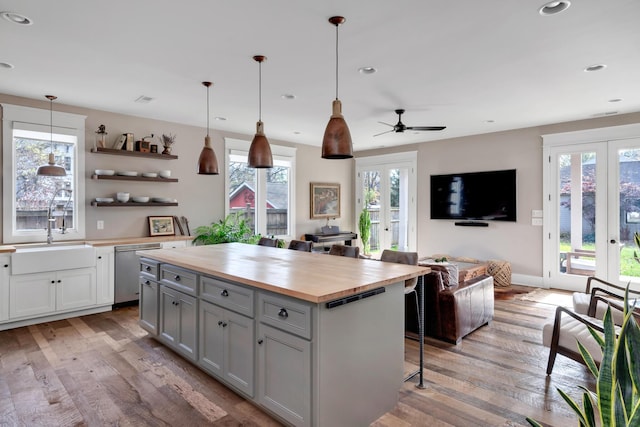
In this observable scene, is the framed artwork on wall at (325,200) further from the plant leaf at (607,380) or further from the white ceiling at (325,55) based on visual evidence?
the plant leaf at (607,380)

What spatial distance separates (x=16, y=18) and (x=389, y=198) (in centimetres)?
659

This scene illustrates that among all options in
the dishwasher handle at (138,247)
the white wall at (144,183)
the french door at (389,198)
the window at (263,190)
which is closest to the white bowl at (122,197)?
the white wall at (144,183)

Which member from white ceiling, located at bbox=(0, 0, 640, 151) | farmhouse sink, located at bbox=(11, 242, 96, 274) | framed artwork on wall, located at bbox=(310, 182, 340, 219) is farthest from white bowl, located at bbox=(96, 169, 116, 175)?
framed artwork on wall, located at bbox=(310, 182, 340, 219)

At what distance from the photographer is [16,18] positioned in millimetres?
2541

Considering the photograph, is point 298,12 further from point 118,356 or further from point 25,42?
point 118,356

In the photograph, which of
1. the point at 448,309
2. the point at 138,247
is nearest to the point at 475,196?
the point at 448,309

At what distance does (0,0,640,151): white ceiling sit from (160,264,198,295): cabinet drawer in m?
1.86

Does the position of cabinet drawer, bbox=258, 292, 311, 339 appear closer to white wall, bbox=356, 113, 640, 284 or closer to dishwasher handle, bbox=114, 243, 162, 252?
dishwasher handle, bbox=114, 243, 162, 252

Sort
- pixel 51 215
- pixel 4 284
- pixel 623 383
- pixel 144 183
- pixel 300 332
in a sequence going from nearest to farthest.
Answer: pixel 623 383 → pixel 300 332 → pixel 4 284 → pixel 51 215 → pixel 144 183

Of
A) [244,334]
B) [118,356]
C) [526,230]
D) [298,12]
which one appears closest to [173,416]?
[244,334]

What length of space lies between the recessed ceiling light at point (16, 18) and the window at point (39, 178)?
2.31 m

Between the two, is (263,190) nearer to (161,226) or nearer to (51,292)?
(161,226)

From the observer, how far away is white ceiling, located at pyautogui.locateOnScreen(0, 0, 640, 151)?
2.45 metres

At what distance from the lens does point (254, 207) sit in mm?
6828
